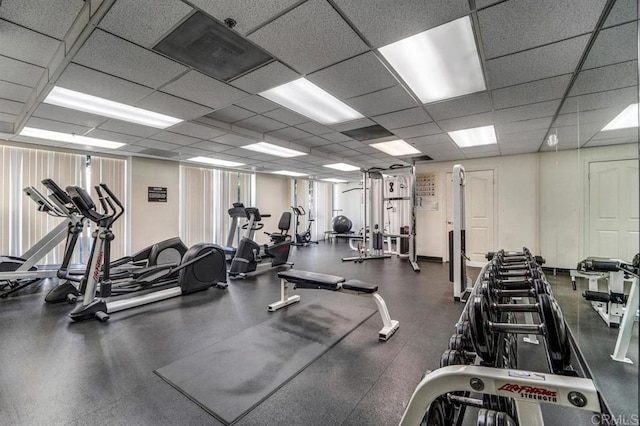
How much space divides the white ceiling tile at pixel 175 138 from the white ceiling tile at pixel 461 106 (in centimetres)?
366

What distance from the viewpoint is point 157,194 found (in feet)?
20.1

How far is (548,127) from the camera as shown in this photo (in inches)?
156

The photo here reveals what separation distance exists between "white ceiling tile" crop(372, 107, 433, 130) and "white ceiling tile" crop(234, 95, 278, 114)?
1.38m

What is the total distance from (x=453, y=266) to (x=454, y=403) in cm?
290

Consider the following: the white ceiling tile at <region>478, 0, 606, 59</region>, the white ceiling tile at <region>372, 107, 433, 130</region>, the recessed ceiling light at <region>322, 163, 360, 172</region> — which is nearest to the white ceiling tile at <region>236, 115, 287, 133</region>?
the white ceiling tile at <region>372, 107, 433, 130</region>

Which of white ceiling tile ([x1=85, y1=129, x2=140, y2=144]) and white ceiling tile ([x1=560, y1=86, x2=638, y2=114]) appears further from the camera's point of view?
white ceiling tile ([x1=85, y1=129, x2=140, y2=144])

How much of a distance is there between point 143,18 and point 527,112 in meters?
4.04

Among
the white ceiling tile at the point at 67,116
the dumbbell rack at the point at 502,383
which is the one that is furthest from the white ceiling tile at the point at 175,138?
the dumbbell rack at the point at 502,383

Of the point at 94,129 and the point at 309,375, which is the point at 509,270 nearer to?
the point at 309,375

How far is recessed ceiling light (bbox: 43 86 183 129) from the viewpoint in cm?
292

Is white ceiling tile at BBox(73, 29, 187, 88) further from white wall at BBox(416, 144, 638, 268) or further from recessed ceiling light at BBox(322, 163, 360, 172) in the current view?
recessed ceiling light at BBox(322, 163, 360, 172)

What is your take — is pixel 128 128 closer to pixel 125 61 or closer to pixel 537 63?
pixel 125 61

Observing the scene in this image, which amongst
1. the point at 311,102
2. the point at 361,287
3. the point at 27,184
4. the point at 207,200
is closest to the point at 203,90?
the point at 311,102

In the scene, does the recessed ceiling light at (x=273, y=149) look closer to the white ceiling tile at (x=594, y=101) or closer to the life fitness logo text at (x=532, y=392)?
the white ceiling tile at (x=594, y=101)
